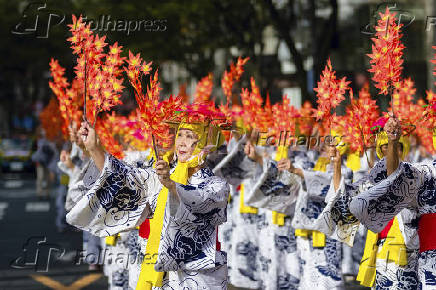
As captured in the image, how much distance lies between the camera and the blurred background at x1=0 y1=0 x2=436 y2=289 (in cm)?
1382

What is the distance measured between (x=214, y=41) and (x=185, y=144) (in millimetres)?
15429

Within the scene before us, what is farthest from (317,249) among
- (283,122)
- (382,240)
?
(382,240)

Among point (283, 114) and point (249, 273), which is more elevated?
point (283, 114)

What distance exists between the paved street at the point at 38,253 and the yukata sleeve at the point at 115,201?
466 cm

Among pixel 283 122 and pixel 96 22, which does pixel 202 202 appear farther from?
pixel 96 22

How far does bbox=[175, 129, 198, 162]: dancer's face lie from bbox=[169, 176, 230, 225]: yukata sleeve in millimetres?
227

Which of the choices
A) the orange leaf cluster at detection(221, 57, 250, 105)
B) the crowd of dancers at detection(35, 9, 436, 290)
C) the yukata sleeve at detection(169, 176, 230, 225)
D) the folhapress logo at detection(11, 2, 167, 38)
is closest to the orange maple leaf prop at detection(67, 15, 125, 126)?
the crowd of dancers at detection(35, 9, 436, 290)

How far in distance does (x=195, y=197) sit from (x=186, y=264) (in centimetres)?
47

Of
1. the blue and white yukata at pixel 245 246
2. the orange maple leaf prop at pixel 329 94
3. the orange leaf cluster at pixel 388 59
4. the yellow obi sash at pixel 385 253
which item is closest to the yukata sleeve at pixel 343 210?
the yellow obi sash at pixel 385 253

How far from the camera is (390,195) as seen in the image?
5.34m

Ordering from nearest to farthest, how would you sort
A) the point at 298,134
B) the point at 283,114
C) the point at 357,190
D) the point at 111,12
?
1. the point at 357,190
2. the point at 283,114
3. the point at 298,134
4. the point at 111,12

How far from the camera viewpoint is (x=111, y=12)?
18984 millimetres

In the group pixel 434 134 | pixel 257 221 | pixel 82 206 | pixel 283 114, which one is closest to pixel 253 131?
pixel 283 114

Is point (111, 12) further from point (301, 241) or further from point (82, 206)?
point (82, 206)
